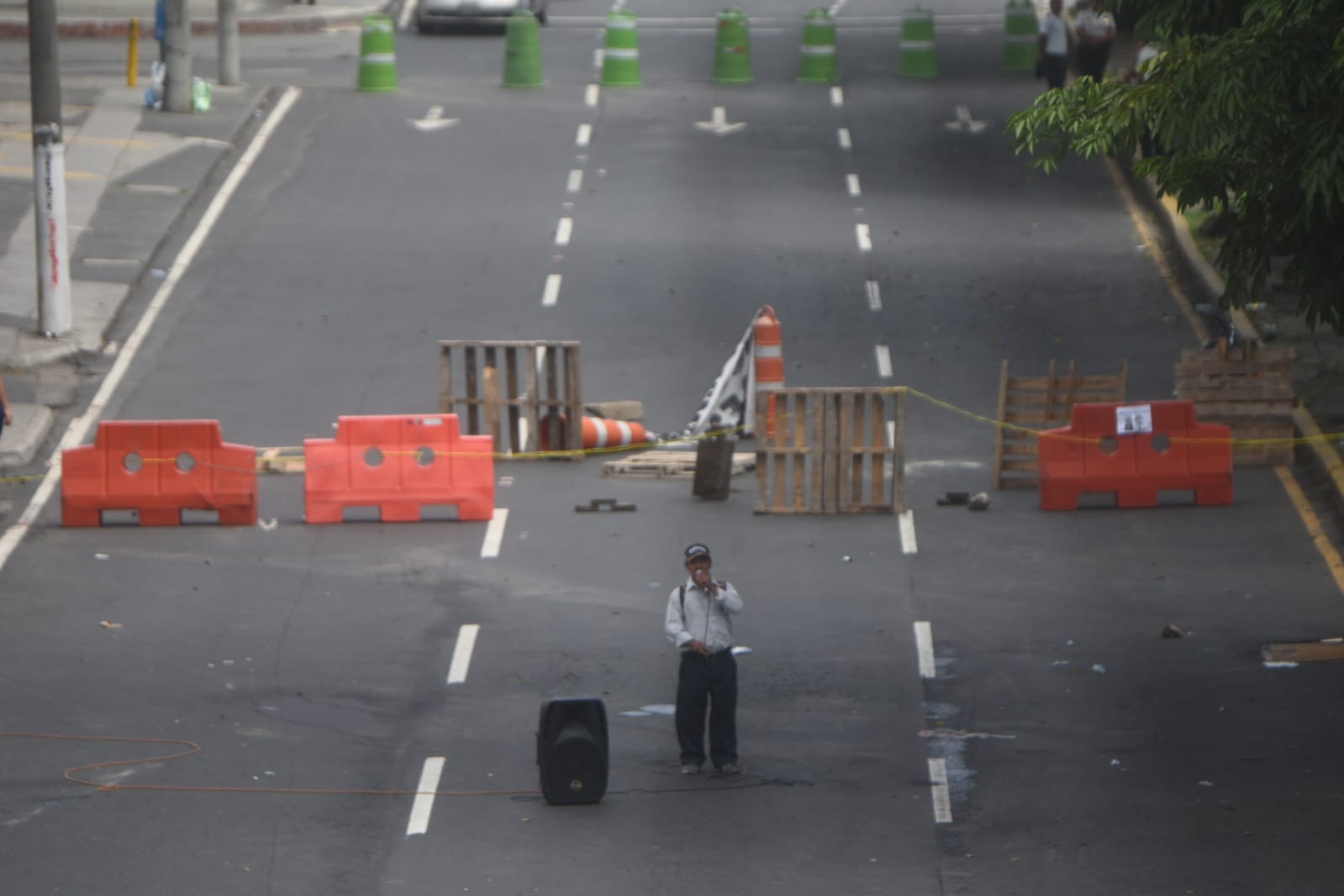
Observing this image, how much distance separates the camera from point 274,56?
4216 centimetres

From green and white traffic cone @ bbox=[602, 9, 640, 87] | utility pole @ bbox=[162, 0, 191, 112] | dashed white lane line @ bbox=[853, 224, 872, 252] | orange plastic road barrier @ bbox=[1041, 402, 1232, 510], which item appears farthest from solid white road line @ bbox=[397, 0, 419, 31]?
orange plastic road barrier @ bbox=[1041, 402, 1232, 510]

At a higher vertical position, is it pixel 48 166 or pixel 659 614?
pixel 48 166

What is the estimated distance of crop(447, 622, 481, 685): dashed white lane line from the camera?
16.5 meters

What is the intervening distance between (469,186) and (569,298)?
19.2 feet

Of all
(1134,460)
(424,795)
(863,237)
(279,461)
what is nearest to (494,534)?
(279,461)

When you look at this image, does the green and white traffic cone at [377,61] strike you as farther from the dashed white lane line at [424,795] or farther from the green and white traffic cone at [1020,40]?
the dashed white lane line at [424,795]

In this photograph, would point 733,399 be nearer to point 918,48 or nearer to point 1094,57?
point 1094,57

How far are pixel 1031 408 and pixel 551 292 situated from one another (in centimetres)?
831

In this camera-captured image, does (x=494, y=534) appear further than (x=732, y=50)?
No

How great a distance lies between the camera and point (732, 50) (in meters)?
40.9

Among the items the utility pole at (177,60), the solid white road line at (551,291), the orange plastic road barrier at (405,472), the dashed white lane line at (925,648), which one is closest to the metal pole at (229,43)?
the utility pole at (177,60)

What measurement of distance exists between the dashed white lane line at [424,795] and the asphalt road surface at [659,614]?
54mm

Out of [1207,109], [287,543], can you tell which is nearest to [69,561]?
[287,543]

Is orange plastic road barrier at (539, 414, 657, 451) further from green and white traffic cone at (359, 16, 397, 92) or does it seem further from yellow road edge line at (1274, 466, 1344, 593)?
green and white traffic cone at (359, 16, 397, 92)
